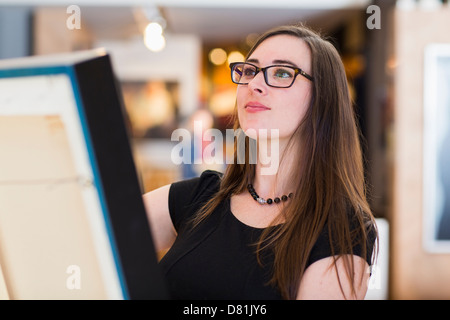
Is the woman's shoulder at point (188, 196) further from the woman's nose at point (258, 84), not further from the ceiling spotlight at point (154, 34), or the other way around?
the ceiling spotlight at point (154, 34)

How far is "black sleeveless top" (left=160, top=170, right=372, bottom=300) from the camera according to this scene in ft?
2.64

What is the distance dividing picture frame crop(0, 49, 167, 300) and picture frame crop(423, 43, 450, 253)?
2.78 metres

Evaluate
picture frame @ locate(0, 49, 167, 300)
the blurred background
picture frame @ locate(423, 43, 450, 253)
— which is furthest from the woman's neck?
picture frame @ locate(423, 43, 450, 253)

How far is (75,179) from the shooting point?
474 mm

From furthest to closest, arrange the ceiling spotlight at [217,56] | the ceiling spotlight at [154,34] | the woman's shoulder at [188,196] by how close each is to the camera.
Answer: the ceiling spotlight at [217,56] → the ceiling spotlight at [154,34] → the woman's shoulder at [188,196]

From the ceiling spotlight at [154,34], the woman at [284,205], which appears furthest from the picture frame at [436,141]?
the ceiling spotlight at [154,34]

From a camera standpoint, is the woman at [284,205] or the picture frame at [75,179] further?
the woman at [284,205]

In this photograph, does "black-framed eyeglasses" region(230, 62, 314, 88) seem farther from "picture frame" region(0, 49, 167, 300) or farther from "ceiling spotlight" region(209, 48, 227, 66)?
"ceiling spotlight" region(209, 48, 227, 66)

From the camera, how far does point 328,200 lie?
2.76 ft

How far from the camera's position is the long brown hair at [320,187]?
0.78 meters

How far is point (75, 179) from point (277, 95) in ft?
1.71

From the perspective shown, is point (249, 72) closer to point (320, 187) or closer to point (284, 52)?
point (284, 52)
